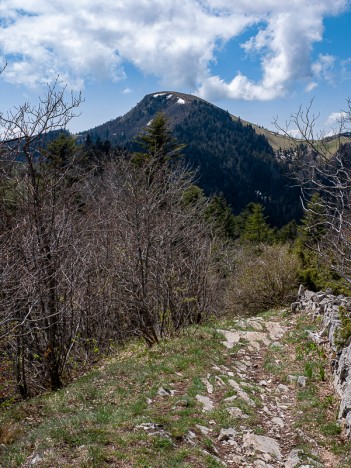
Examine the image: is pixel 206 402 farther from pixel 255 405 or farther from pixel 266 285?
pixel 266 285

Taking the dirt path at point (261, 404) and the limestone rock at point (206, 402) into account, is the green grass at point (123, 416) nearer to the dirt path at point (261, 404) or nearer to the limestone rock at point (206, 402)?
the limestone rock at point (206, 402)

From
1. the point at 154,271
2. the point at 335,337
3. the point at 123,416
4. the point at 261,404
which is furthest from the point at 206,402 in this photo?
→ the point at 154,271

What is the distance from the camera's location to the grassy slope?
5449 millimetres

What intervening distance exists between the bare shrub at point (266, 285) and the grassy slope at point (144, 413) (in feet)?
26.1

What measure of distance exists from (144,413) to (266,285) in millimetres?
13136

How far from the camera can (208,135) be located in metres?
199

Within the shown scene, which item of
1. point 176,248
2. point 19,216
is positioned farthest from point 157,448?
point 176,248

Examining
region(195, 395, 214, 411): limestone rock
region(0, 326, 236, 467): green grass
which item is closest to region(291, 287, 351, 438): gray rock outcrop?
region(0, 326, 236, 467): green grass

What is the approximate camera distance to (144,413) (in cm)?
691

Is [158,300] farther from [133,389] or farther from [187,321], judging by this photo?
[133,389]

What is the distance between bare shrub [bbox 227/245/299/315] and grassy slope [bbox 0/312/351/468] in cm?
795

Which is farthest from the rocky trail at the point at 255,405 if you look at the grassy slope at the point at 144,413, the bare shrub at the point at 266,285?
the bare shrub at the point at 266,285

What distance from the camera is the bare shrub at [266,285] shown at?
1895 cm

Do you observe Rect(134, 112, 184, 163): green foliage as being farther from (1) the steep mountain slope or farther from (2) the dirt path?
(1) the steep mountain slope
